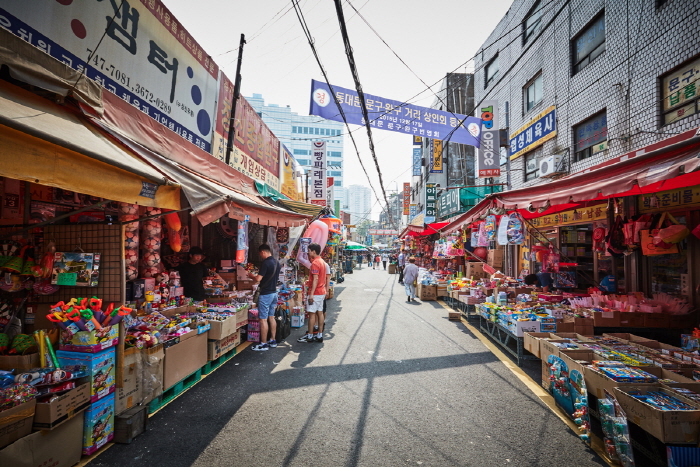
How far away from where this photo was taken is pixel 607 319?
5.72 m

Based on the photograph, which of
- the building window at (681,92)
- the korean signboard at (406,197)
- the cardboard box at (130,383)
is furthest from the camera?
the korean signboard at (406,197)

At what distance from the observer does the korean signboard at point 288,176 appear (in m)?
15.5

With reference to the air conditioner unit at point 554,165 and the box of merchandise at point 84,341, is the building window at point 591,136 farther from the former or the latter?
the box of merchandise at point 84,341

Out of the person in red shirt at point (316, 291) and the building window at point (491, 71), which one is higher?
the building window at point (491, 71)

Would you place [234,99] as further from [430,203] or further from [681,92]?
[430,203]

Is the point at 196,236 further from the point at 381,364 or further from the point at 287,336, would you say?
the point at 381,364

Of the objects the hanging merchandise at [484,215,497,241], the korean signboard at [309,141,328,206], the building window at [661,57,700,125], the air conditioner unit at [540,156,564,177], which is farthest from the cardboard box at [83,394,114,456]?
the korean signboard at [309,141,328,206]

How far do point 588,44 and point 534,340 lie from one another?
34.7ft

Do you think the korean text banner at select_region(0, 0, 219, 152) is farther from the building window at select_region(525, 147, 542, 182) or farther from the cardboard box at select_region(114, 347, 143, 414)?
the building window at select_region(525, 147, 542, 182)

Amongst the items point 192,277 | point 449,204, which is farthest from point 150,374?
point 449,204

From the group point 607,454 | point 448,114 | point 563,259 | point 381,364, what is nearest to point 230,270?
point 381,364

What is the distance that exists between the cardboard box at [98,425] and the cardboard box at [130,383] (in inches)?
4.8

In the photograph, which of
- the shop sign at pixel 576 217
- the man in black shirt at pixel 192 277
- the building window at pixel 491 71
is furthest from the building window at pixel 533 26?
the man in black shirt at pixel 192 277

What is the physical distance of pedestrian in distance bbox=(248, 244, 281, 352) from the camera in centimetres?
676
